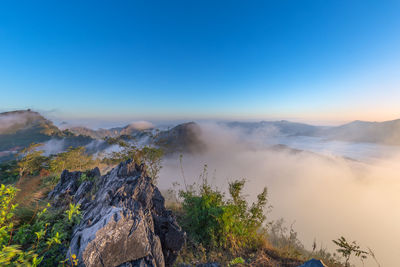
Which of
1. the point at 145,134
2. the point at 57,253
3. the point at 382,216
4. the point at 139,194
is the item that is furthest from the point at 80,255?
the point at 382,216

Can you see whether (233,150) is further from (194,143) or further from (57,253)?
(57,253)

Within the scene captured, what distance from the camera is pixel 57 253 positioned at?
9.71 ft

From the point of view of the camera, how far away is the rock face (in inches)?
110

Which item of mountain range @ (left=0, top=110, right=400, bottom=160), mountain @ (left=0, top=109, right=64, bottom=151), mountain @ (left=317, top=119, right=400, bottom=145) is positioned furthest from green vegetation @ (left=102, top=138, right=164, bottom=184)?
mountain @ (left=0, top=109, right=64, bottom=151)

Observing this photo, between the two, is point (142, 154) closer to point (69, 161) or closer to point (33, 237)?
point (33, 237)

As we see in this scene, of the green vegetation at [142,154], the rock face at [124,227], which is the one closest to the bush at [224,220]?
the rock face at [124,227]

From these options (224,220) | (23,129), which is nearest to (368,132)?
(224,220)

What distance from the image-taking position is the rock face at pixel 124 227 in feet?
9.14

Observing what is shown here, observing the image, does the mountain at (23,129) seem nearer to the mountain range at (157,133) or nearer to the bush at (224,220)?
the mountain range at (157,133)

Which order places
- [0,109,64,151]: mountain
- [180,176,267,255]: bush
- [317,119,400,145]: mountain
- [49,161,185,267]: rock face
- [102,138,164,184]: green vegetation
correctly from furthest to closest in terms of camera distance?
[0,109,64,151]: mountain → [317,119,400,145]: mountain → [102,138,164,184]: green vegetation → [180,176,267,255]: bush → [49,161,185,267]: rock face

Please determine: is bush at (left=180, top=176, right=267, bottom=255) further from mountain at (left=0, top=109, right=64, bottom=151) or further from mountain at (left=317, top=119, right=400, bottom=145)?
mountain at (left=0, top=109, right=64, bottom=151)

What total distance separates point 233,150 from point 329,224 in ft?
270

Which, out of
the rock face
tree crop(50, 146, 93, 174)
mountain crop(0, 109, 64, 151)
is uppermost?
the rock face

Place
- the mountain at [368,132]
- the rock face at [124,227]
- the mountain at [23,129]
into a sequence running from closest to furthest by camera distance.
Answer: the rock face at [124,227] < the mountain at [368,132] < the mountain at [23,129]
